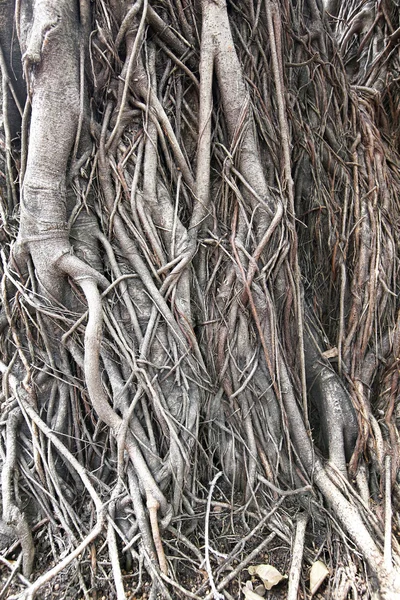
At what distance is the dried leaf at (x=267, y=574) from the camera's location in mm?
1289

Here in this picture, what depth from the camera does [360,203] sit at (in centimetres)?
204

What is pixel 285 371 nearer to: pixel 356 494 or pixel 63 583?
pixel 356 494

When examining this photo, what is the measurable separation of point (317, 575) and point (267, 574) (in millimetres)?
174

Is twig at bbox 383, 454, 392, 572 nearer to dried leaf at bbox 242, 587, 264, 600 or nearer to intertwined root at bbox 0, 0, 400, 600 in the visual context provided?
intertwined root at bbox 0, 0, 400, 600

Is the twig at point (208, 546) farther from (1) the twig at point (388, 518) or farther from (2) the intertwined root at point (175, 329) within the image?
(1) the twig at point (388, 518)

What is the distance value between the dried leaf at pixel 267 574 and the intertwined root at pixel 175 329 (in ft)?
0.13

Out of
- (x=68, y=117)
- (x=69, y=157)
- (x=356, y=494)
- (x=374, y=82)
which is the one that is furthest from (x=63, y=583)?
(x=374, y=82)

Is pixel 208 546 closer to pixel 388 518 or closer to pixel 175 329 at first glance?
pixel 388 518

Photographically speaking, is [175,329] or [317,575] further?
[175,329]

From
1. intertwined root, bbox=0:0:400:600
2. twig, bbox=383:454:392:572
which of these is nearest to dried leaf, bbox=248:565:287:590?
intertwined root, bbox=0:0:400:600

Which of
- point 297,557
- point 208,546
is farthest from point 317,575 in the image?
point 208,546

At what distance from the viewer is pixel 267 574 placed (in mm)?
1309

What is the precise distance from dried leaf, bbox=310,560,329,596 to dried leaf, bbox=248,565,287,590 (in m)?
0.09

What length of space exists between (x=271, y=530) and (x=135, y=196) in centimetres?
147
